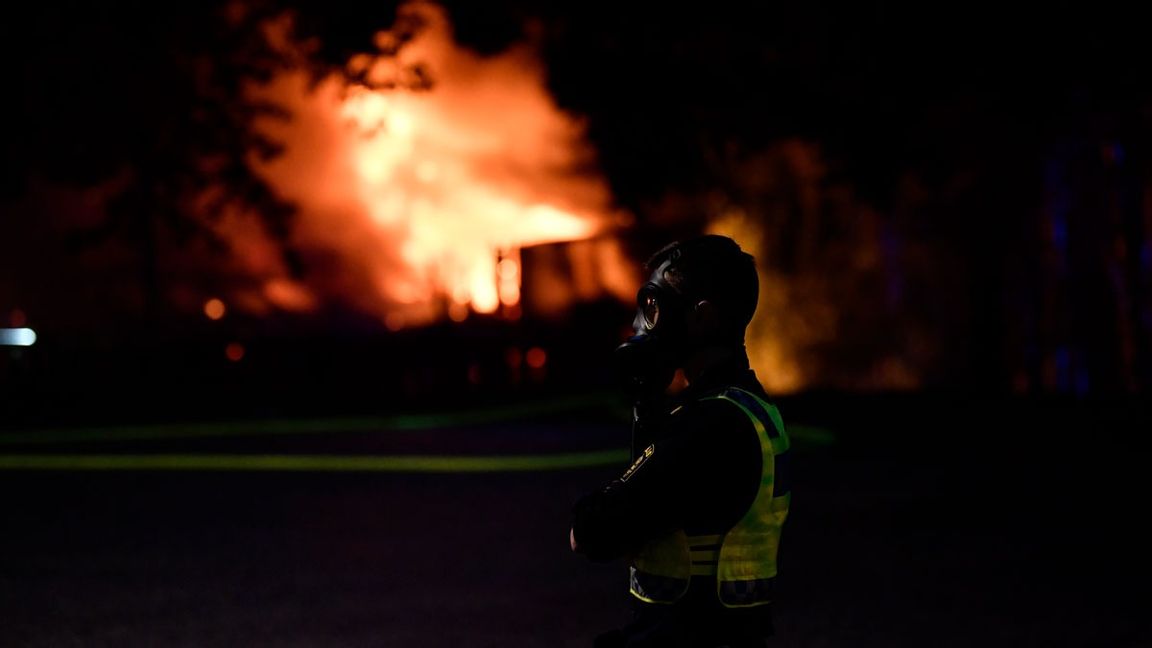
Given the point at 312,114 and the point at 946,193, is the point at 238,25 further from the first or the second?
the point at 946,193

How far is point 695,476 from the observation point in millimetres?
2877

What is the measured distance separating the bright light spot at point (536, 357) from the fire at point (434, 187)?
489cm

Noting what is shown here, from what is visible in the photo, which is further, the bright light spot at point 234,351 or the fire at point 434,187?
the fire at point 434,187

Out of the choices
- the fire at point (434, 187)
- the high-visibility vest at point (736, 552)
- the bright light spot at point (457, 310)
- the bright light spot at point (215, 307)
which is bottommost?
the high-visibility vest at point (736, 552)

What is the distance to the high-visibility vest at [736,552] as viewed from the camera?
295cm

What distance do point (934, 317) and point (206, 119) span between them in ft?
47.7

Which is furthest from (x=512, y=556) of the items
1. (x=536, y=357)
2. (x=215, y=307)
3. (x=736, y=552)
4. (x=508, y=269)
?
(x=215, y=307)

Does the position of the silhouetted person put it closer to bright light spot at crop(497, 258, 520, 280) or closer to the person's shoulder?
the person's shoulder

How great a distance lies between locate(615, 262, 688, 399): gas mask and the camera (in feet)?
9.43

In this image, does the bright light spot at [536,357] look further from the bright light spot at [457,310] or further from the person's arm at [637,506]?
the person's arm at [637,506]

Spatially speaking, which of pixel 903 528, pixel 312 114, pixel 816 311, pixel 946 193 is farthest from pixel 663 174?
pixel 312 114

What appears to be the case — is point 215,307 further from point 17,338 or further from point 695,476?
point 695,476

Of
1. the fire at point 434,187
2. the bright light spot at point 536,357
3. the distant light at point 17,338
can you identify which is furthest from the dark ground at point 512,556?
the fire at point 434,187

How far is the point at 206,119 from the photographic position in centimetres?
2939
